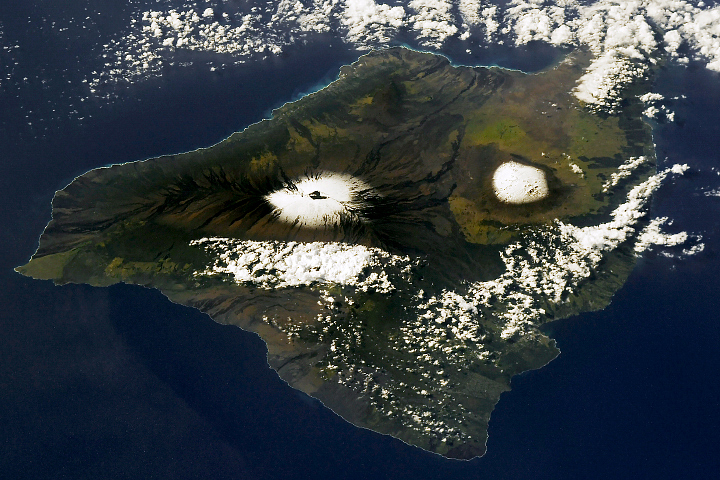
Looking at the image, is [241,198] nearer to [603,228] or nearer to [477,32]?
[603,228]

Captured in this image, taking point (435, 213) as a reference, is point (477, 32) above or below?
above

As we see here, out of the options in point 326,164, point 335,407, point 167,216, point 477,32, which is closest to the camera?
point 335,407

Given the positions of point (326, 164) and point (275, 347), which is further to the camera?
point (326, 164)

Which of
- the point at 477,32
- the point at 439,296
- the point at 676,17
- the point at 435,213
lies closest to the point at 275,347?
the point at 439,296

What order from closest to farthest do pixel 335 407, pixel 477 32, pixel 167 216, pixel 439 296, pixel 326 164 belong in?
pixel 335 407, pixel 439 296, pixel 167 216, pixel 326 164, pixel 477 32

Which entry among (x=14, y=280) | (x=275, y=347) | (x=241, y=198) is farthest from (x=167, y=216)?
(x=275, y=347)

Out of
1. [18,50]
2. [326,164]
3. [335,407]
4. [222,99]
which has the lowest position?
[335,407]

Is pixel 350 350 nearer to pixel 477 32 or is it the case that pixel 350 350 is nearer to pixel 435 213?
pixel 435 213
